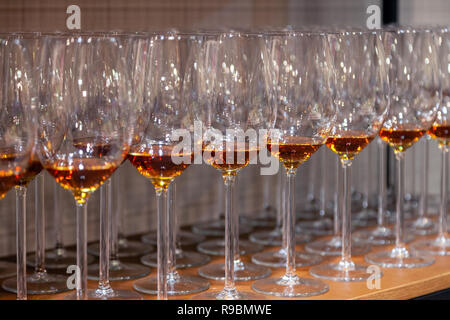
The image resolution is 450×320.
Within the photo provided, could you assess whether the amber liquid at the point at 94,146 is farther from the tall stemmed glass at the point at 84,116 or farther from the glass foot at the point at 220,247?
the glass foot at the point at 220,247

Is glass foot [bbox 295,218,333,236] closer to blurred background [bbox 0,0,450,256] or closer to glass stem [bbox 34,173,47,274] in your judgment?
blurred background [bbox 0,0,450,256]

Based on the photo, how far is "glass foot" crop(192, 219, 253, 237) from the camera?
5.54 feet

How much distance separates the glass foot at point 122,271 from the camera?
4.39ft

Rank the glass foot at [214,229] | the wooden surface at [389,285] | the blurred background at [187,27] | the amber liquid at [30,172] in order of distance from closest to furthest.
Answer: the amber liquid at [30,172] < the wooden surface at [389,285] < the glass foot at [214,229] < the blurred background at [187,27]

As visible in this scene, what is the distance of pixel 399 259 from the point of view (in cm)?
144

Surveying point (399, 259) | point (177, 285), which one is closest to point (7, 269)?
point (177, 285)

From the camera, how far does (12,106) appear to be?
104 centimetres

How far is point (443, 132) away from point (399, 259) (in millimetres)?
263

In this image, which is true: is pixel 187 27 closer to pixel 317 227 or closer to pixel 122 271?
pixel 317 227

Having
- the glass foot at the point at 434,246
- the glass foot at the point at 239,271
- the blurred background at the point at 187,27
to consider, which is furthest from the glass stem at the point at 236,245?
the blurred background at the point at 187,27

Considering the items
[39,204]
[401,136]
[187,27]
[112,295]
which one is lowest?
[112,295]

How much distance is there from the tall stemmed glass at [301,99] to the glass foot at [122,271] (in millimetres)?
197

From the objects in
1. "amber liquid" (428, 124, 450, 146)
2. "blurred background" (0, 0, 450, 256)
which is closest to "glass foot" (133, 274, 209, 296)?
"amber liquid" (428, 124, 450, 146)

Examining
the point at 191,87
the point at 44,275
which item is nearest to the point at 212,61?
the point at 191,87
